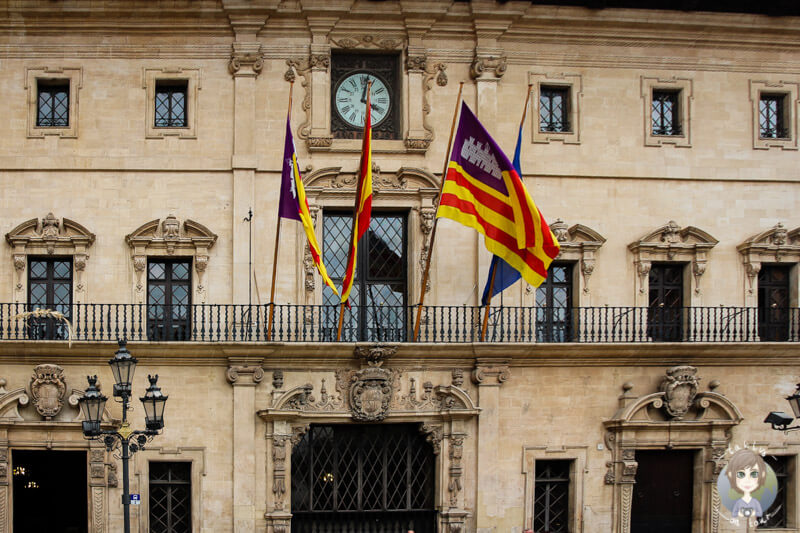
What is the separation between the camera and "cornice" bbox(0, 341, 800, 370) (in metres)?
18.9

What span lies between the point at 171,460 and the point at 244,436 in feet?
4.55

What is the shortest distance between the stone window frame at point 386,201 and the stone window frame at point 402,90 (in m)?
0.47

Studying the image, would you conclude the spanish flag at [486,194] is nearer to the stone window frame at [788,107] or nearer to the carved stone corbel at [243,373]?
the carved stone corbel at [243,373]

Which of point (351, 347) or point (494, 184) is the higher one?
point (494, 184)

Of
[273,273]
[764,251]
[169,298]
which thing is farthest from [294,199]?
[764,251]

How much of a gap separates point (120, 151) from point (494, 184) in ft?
22.9

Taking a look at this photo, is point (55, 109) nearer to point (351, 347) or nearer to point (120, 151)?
point (120, 151)

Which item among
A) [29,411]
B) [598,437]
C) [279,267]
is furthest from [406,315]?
[29,411]

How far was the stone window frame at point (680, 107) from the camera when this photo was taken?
20625 millimetres

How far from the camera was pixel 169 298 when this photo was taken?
64.7 feet

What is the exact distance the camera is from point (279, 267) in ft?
64.5

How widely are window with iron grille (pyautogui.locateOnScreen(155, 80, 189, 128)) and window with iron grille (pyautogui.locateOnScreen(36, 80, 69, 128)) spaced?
1.69 metres

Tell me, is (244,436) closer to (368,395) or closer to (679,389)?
(368,395)

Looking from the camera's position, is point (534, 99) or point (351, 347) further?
point (534, 99)
